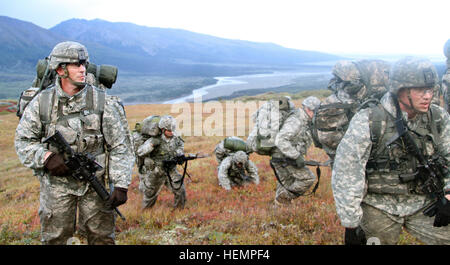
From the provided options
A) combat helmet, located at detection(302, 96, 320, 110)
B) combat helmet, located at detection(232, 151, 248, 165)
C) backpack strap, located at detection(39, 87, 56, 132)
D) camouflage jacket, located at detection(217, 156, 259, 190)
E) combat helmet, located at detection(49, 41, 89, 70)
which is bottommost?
camouflage jacket, located at detection(217, 156, 259, 190)

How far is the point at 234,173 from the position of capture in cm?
1061

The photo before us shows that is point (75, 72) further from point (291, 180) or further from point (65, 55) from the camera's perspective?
point (291, 180)

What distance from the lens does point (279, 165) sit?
7.51 metres

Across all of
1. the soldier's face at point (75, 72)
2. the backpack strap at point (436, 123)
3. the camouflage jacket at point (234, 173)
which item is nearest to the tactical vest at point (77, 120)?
the soldier's face at point (75, 72)

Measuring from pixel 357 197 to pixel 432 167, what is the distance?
82 centimetres

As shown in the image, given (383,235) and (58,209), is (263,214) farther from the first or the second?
(58,209)

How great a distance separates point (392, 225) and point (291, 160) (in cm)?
381

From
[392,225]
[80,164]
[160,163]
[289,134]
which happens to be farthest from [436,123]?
[160,163]

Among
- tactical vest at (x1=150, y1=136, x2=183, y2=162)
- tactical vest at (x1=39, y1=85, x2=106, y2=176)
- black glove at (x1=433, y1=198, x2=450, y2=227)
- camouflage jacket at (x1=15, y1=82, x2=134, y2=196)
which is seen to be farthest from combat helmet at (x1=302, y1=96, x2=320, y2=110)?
tactical vest at (x1=39, y1=85, x2=106, y2=176)

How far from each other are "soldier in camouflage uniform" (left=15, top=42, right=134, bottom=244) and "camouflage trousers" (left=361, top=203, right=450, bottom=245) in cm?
271

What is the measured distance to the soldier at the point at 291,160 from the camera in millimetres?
6945

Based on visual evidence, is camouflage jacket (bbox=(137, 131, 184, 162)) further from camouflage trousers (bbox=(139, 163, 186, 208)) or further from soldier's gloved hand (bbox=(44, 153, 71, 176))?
soldier's gloved hand (bbox=(44, 153, 71, 176))

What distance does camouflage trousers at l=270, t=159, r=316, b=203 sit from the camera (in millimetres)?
7395
